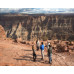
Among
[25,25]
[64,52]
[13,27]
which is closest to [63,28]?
[25,25]

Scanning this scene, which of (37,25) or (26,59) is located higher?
(26,59)

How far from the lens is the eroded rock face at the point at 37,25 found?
46.8 metres

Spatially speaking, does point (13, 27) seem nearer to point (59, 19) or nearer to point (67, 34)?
point (59, 19)

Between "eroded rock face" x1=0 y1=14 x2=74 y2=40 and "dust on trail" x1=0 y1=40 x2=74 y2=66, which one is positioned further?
"eroded rock face" x1=0 y1=14 x2=74 y2=40

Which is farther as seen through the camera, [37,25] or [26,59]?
[37,25]

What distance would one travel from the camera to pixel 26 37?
161 feet

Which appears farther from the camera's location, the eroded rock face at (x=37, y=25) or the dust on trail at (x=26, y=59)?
the eroded rock face at (x=37, y=25)

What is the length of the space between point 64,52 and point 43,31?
40828 mm

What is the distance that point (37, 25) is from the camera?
52656 millimetres

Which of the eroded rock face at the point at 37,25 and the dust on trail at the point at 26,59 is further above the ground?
the dust on trail at the point at 26,59

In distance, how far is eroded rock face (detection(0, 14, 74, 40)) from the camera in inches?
1843

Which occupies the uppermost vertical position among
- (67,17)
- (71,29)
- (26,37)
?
(67,17)

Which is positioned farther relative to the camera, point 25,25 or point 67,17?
point 25,25

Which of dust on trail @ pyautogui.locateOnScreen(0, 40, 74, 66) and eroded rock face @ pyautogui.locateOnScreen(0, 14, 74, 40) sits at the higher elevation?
dust on trail @ pyautogui.locateOnScreen(0, 40, 74, 66)
